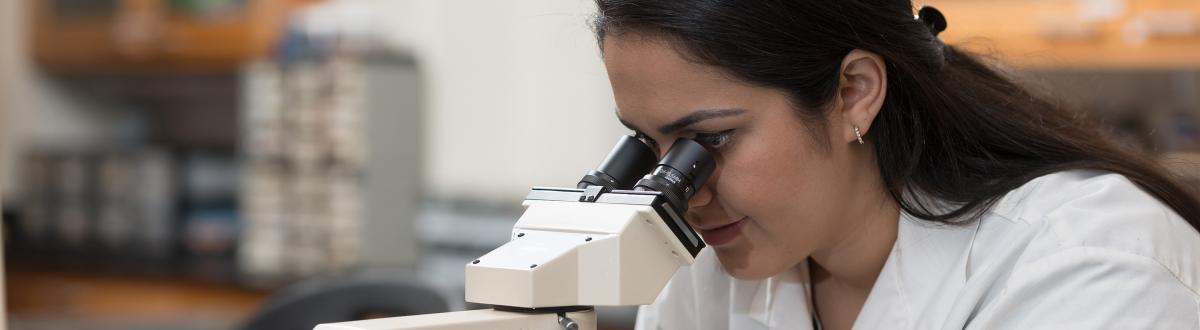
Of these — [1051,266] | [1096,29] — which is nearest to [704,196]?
[1051,266]

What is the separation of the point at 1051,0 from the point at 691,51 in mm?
2192

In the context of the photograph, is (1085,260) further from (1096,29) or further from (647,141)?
(1096,29)

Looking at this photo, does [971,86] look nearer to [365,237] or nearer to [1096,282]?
[1096,282]

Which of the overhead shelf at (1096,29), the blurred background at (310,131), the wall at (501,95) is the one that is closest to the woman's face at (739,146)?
the blurred background at (310,131)

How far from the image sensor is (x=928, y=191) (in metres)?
1.47

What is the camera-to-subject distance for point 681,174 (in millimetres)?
1255

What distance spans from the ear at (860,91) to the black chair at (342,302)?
33.8 inches

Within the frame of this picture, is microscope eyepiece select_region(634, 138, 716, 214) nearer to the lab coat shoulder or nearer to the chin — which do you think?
the chin

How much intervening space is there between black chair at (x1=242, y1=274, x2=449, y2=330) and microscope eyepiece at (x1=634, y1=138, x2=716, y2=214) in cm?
82

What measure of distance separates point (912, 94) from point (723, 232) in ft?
0.88

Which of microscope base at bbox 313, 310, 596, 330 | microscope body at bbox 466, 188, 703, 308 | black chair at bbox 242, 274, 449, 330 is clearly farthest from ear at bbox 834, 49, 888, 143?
black chair at bbox 242, 274, 449, 330

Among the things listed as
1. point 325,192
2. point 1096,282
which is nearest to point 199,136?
point 325,192

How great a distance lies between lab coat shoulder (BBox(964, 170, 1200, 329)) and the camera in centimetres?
121

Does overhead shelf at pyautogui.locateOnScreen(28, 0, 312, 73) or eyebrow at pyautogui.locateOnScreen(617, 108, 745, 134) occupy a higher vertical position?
overhead shelf at pyautogui.locateOnScreen(28, 0, 312, 73)
